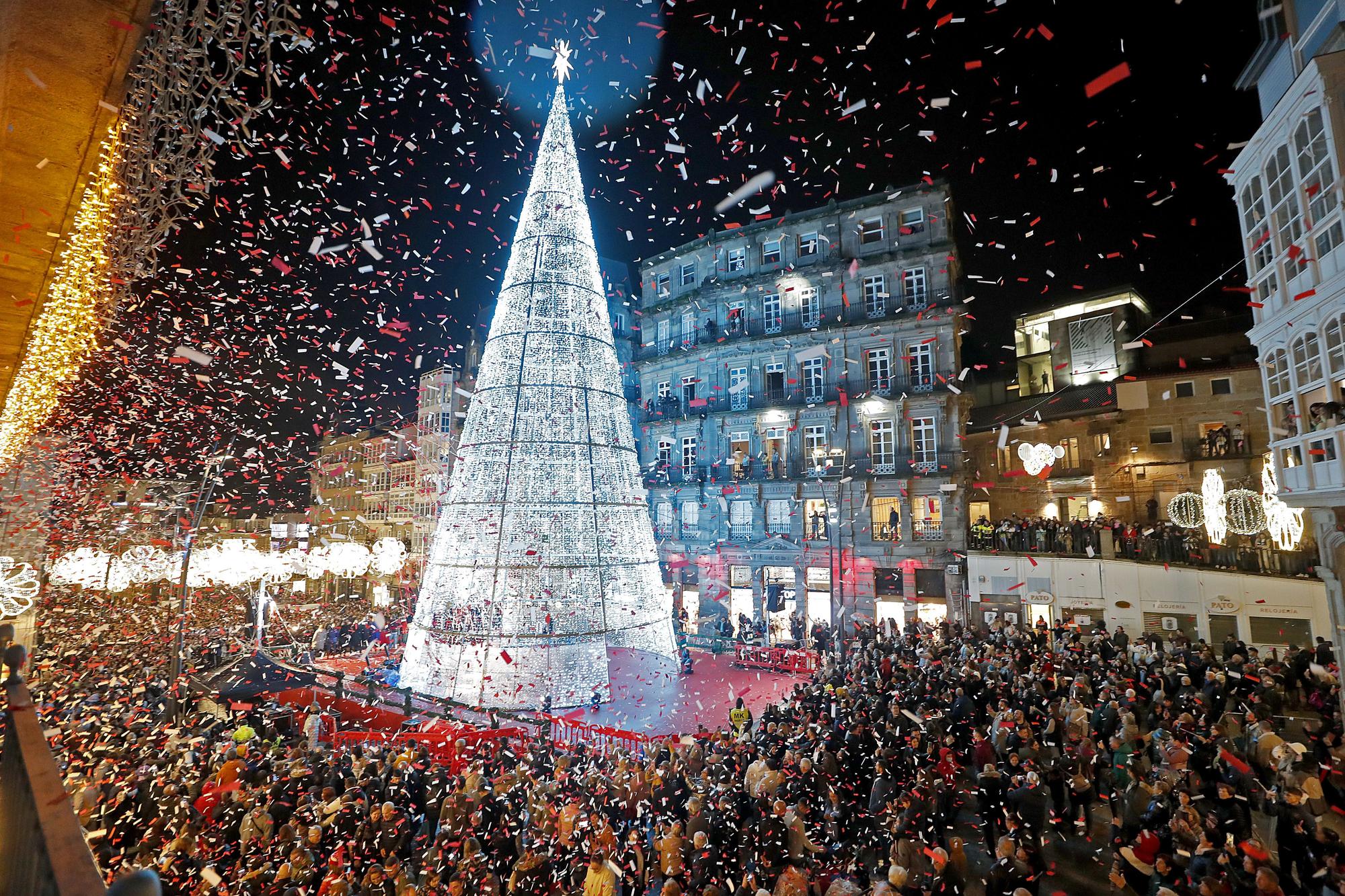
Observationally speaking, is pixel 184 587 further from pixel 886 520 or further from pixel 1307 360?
pixel 886 520

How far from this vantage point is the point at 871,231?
1098 inches

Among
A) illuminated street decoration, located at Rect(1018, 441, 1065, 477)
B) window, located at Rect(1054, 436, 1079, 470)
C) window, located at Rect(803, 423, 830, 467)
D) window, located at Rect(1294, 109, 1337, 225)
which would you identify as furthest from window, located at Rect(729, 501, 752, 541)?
window, located at Rect(1294, 109, 1337, 225)

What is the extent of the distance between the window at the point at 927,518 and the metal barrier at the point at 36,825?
26.2 meters

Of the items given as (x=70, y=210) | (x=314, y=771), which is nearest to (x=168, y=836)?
(x=314, y=771)

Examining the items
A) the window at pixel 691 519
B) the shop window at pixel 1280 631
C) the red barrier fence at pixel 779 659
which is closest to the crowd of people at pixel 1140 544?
the shop window at pixel 1280 631

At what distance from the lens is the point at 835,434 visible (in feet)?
90.4

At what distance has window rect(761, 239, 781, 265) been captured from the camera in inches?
1184

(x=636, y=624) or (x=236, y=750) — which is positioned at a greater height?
(x=636, y=624)

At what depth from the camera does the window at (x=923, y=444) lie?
83.2ft

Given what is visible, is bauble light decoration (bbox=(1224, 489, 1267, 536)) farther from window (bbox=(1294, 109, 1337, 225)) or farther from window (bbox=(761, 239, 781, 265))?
window (bbox=(761, 239, 781, 265))

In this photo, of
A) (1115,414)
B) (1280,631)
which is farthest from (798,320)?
(1280,631)

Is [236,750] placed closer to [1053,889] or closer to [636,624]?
[636,624]

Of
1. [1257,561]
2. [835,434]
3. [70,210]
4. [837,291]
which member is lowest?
[1257,561]

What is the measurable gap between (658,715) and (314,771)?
26.9 feet
